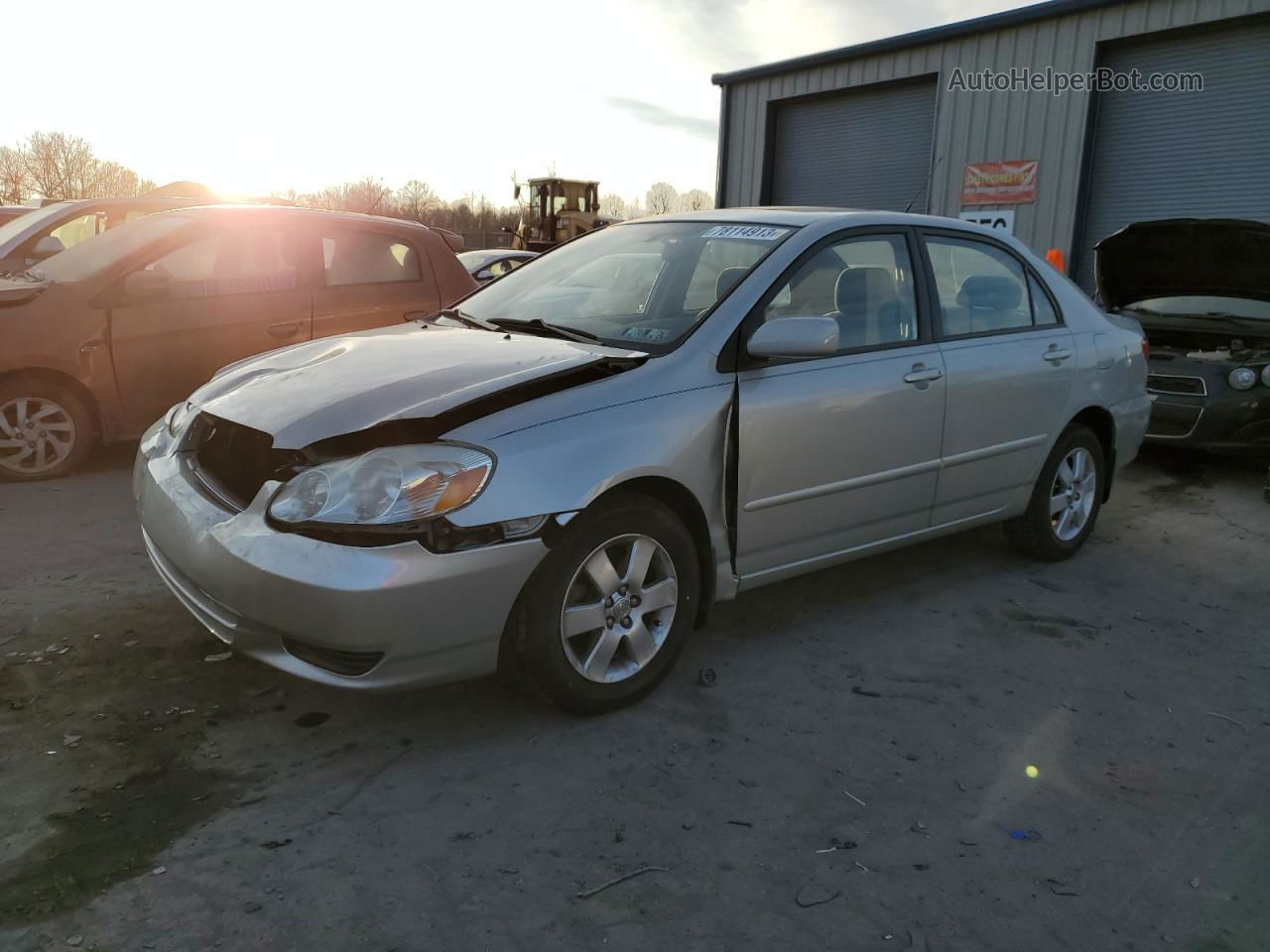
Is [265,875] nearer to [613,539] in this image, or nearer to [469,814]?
[469,814]

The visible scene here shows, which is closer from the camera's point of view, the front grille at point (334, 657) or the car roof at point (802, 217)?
the front grille at point (334, 657)

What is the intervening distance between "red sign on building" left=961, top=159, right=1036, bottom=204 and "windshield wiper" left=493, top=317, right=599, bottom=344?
9.93m

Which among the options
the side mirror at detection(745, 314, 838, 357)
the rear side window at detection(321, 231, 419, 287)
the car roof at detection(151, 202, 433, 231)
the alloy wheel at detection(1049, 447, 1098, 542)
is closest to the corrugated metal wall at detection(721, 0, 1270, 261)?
the alloy wheel at detection(1049, 447, 1098, 542)

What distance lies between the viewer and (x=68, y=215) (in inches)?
293

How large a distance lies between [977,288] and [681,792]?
2.68 metres

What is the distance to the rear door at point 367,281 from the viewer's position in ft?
19.9

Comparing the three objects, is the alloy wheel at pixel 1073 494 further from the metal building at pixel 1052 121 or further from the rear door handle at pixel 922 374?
the metal building at pixel 1052 121

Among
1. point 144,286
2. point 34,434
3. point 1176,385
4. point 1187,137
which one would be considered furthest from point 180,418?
point 1187,137

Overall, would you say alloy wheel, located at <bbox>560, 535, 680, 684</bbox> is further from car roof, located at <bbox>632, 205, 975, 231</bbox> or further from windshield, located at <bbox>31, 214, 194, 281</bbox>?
windshield, located at <bbox>31, 214, 194, 281</bbox>

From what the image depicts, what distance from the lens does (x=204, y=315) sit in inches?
223

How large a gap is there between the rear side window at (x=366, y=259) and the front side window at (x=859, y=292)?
353 centimetres

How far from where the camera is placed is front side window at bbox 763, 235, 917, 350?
141 inches

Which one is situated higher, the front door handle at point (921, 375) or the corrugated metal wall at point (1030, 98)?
the corrugated metal wall at point (1030, 98)

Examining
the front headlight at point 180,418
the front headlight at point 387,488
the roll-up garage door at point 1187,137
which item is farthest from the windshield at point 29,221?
the roll-up garage door at point 1187,137
